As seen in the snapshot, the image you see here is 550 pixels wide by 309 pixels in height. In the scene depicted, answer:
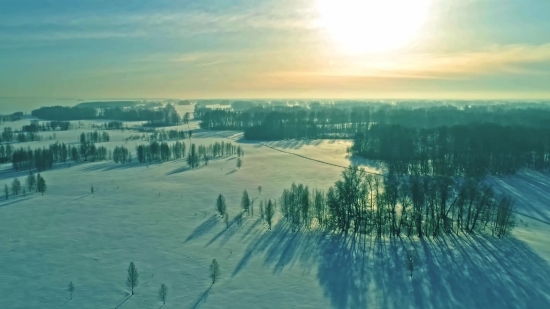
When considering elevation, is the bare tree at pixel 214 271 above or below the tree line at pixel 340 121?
below

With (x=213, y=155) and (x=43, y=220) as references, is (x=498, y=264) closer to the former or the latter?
(x=43, y=220)

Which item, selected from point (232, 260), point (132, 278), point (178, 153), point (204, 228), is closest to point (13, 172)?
point (178, 153)

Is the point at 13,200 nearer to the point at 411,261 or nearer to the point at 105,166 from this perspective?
the point at 105,166

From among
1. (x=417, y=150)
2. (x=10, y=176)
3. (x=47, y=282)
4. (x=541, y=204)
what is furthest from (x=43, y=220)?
(x=417, y=150)

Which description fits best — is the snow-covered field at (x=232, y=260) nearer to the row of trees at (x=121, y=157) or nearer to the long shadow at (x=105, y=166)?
the long shadow at (x=105, y=166)

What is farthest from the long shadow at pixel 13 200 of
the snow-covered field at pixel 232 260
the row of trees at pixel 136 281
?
the row of trees at pixel 136 281

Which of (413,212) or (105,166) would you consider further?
(105,166)
